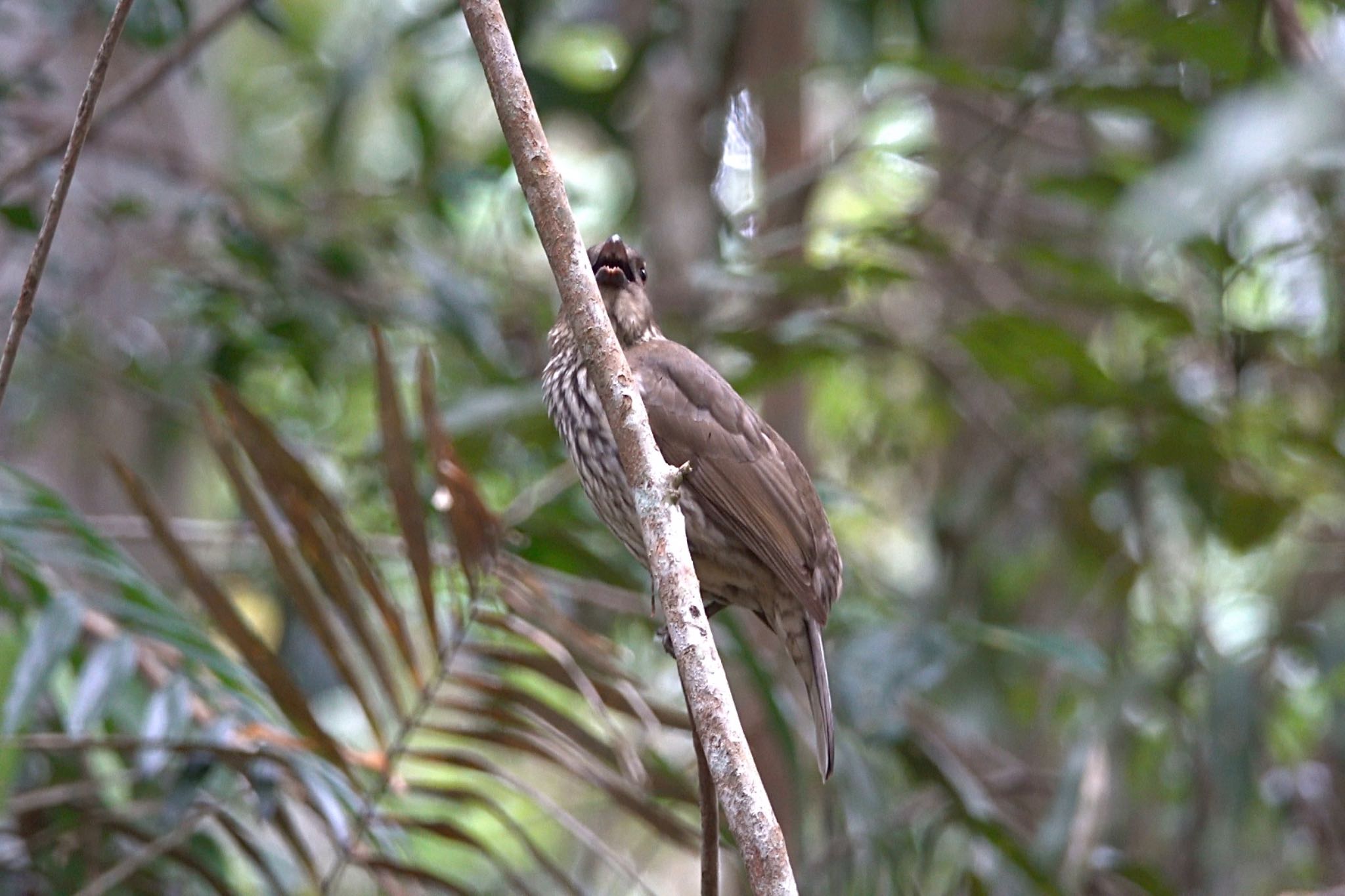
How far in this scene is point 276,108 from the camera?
7.40 meters

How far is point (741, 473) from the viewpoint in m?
2.86

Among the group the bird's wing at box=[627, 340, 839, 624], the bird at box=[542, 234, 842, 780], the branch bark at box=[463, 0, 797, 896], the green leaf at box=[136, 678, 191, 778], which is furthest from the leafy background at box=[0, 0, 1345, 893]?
the branch bark at box=[463, 0, 797, 896]

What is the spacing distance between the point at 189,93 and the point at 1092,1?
3.44m

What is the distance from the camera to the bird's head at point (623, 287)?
10.0 ft

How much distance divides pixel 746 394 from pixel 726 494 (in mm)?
1764

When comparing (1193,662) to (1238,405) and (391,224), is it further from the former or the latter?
(391,224)

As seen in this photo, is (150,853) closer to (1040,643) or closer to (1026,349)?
(1040,643)

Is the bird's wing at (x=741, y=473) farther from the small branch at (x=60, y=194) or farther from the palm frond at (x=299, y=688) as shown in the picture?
the small branch at (x=60, y=194)

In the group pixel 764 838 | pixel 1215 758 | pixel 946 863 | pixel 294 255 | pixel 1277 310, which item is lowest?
pixel 764 838

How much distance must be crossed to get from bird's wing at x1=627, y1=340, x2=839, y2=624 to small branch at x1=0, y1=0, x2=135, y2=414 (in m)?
1.09

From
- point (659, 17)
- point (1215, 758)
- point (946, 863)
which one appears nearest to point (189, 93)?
point (659, 17)

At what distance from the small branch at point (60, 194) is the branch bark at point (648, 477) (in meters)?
0.47

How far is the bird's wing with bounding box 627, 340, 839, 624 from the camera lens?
2.75m

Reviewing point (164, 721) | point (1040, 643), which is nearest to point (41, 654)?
point (164, 721)
